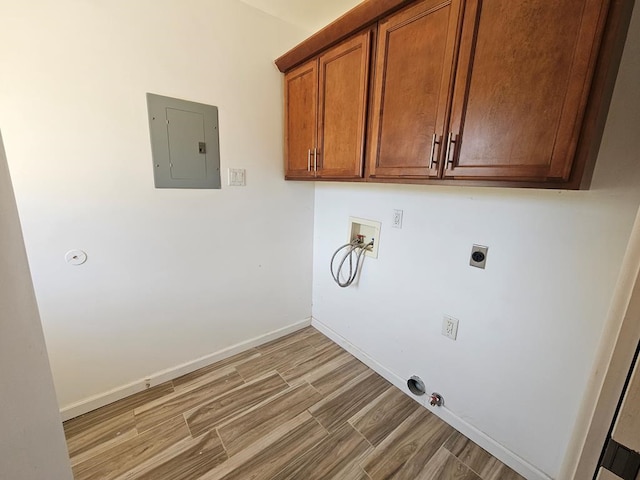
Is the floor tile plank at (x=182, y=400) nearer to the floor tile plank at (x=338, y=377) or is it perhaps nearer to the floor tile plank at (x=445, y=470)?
the floor tile plank at (x=338, y=377)

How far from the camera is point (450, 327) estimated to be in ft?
4.81

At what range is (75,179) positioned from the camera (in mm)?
1318

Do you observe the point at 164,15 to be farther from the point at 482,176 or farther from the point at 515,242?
the point at 515,242

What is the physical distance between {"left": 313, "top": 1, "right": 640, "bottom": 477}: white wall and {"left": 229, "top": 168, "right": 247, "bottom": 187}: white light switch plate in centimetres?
82

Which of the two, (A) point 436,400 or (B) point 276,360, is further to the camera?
(B) point 276,360

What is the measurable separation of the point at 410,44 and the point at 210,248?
160 cm

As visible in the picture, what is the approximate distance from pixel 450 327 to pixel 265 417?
46.8 inches

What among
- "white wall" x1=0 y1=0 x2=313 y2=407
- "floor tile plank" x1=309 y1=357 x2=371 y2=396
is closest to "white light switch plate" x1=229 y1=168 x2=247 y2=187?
"white wall" x1=0 y1=0 x2=313 y2=407

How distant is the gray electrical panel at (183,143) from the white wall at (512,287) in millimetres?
1028

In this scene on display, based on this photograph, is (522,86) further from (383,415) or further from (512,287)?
(383,415)

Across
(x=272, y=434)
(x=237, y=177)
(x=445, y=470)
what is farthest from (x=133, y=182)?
(x=445, y=470)

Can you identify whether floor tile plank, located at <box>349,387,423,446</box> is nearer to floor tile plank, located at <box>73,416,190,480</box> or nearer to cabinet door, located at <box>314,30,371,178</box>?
floor tile plank, located at <box>73,416,190,480</box>

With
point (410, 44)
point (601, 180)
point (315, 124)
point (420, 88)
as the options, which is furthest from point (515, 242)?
point (315, 124)

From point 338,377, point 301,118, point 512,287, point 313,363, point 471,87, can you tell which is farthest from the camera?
point 313,363
